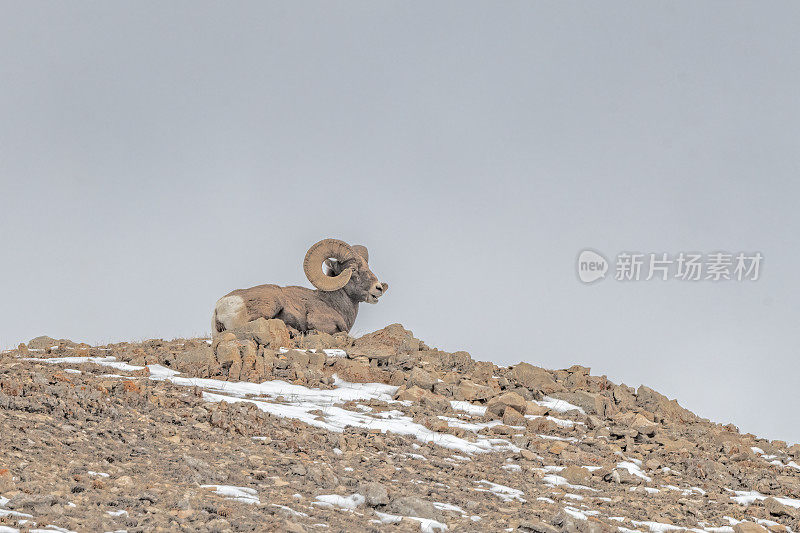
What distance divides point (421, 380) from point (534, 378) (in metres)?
2.54

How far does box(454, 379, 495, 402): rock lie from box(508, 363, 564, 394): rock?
128 centimetres

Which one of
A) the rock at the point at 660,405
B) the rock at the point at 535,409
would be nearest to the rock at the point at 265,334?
the rock at the point at 535,409

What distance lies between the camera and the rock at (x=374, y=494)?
7.10 metres

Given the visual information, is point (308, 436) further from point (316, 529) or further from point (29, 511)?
point (29, 511)

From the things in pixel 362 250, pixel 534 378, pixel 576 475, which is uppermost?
pixel 362 250

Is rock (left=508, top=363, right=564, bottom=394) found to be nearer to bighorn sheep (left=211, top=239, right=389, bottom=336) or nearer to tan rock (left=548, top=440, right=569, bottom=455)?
tan rock (left=548, top=440, right=569, bottom=455)

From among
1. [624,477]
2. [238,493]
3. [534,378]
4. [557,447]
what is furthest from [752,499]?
[238,493]

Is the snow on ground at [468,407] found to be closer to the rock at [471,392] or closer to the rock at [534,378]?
the rock at [471,392]

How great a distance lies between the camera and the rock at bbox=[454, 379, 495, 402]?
41.8 ft

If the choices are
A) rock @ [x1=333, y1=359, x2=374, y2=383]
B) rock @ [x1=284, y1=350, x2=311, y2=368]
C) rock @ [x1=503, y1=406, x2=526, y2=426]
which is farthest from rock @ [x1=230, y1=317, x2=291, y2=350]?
rock @ [x1=503, y1=406, x2=526, y2=426]

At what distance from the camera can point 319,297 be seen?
18078mm

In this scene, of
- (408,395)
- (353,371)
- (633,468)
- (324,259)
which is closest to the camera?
(633,468)

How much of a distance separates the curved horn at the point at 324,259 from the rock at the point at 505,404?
264 inches

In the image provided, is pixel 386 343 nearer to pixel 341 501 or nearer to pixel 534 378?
pixel 534 378
